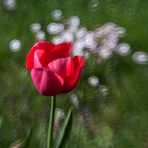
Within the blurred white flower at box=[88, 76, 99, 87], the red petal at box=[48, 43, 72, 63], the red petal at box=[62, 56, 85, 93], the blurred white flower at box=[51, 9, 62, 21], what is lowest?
the blurred white flower at box=[88, 76, 99, 87]

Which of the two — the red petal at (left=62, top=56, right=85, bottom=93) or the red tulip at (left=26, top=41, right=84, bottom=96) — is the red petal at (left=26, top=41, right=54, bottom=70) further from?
the red petal at (left=62, top=56, right=85, bottom=93)

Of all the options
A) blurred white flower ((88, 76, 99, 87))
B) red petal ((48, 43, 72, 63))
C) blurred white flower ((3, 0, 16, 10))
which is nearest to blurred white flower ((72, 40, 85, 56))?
blurred white flower ((88, 76, 99, 87))

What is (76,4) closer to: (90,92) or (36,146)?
(90,92)

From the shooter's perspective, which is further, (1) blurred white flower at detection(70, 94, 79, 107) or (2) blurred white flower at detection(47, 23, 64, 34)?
(2) blurred white flower at detection(47, 23, 64, 34)

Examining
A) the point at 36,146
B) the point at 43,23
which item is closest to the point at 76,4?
the point at 43,23

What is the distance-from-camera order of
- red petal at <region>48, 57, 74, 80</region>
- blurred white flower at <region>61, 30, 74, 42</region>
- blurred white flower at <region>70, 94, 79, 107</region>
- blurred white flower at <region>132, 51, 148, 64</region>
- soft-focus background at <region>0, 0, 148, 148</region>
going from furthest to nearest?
blurred white flower at <region>61, 30, 74, 42</region> → blurred white flower at <region>132, 51, 148, 64</region> → blurred white flower at <region>70, 94, 79, 107</region> → soft-focus background at <region>0, 0, 148, 148</region> → red petal at <region>48, 57, 74, 80</region>

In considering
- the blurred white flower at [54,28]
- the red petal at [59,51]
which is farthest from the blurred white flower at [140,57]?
the red petal at [59,51]
